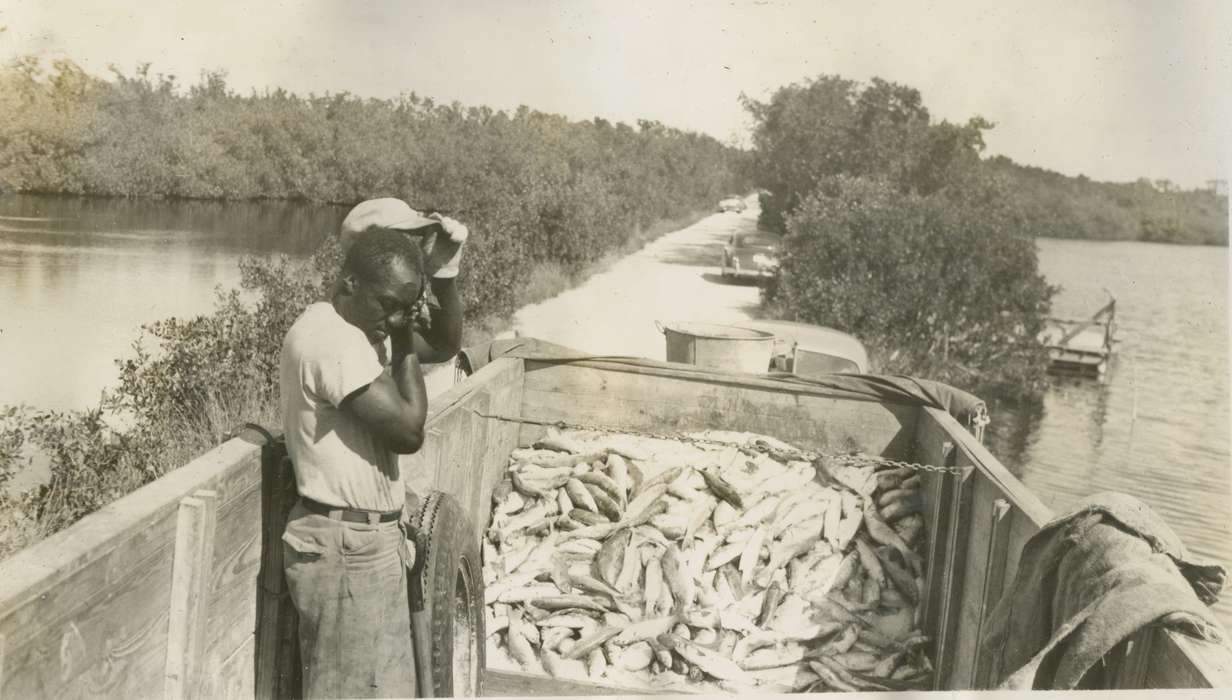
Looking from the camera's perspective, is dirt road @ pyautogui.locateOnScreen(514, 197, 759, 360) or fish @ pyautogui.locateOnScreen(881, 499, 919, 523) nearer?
fish @ pyautogui.locateOnScreen(881, 499, 919, 523)

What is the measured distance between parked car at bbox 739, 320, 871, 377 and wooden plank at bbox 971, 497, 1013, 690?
3459 mm

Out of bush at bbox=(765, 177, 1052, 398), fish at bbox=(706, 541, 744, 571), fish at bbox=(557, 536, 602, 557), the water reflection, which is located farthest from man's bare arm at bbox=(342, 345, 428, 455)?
bush at bbox=(765, 177, 1052, 398)

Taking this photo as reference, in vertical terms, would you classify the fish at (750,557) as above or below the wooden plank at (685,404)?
below

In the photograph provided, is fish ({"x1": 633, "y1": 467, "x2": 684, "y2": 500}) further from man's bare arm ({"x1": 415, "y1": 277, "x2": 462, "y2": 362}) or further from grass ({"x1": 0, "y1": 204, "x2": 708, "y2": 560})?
grass ({"x1": 0, "y1": 204, "x2": 708, "y2": 560})

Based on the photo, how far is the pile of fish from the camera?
13.6ft


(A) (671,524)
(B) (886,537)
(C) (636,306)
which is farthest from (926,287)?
(A) (671,524)

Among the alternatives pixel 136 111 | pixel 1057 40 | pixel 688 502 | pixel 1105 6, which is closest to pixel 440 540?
pixel 688 502

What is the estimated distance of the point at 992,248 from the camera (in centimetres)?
1750

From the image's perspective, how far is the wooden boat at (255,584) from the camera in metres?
1.91

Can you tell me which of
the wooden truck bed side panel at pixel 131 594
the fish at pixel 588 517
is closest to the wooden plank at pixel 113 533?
the wooden truck bed side panel at pixel 131 594

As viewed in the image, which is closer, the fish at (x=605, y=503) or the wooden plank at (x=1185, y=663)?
the wooden plank at (x=1185, y=663)

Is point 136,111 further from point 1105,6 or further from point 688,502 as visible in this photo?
point 1105,6

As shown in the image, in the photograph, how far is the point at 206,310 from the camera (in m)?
10.9

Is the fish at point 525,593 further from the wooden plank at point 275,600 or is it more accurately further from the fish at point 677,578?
the wooden plank at point 275,600
